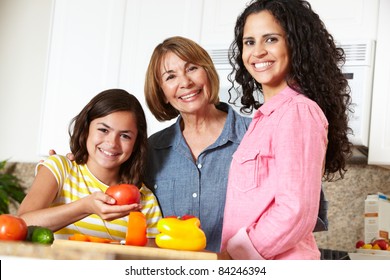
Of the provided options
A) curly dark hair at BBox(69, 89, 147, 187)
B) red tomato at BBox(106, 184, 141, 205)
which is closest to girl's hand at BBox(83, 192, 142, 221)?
red tomato at BBox(106, 184, 141, 205)

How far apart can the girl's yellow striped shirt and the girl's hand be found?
202mm

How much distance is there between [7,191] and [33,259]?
1.40 meters

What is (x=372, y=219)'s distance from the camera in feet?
5.98

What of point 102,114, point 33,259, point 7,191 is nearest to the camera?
point 33,259

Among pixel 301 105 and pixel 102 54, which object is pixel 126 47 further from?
pixel 301 105

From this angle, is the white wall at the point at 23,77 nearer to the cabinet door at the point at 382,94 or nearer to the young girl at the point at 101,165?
the young girl at the point at 101,165

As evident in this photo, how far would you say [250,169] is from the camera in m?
1.01

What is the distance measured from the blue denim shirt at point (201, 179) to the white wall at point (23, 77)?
3.41 feet

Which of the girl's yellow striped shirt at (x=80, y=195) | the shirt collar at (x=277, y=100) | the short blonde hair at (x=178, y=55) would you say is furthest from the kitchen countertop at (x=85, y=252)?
the short blonde hair at (x=178, y=55)

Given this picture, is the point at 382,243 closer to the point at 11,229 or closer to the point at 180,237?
the point at 180,237

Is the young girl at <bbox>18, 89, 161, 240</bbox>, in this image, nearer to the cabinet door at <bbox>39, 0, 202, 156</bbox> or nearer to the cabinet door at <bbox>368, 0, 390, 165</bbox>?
the cabinet door at <bbox>39, 0, 202, 156</bbox>

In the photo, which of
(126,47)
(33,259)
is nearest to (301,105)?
(33,259)
